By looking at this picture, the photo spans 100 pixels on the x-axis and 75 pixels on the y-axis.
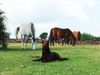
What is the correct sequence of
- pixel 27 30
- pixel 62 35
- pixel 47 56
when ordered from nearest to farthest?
pixel 47 56
pixel 27 30
pixel 62 35

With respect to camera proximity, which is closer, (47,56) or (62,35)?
(47,56)

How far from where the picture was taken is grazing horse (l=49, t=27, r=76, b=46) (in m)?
49.4

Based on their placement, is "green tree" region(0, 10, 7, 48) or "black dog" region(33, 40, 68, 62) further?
"green tree" region(0, 10, 7, 48)

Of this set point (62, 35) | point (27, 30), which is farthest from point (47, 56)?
point (62, 35)

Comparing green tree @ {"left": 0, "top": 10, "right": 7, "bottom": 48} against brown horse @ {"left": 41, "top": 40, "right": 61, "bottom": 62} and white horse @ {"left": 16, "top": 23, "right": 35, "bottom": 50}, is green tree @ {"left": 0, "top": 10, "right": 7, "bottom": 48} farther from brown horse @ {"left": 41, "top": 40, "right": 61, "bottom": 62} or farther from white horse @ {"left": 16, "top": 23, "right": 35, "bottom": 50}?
brown horse @ {"left": 41, "top": 40, "right": 61, "bottom": 62}

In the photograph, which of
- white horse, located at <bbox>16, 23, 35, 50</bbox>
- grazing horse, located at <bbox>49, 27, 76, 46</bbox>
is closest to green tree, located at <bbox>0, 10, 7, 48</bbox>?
white horse, located at <bbox>16, 23, 35, 50</bbox>

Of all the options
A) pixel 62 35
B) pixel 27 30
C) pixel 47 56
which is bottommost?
pixel 47 56

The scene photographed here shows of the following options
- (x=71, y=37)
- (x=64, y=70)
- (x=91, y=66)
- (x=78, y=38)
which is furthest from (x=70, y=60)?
(x=78, y=38)

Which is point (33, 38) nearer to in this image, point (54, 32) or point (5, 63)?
point (54, 32)

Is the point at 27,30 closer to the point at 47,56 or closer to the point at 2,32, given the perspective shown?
the point at 2,32

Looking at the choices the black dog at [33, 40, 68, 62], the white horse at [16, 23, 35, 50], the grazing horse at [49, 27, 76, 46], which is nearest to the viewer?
the black dog at [33, 40, 68, 62]

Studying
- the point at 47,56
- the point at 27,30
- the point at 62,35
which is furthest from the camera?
the point at 62,35

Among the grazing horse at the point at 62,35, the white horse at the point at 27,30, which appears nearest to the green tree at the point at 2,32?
the white horse at the point at 27,30

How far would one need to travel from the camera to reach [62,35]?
50.1 metres
